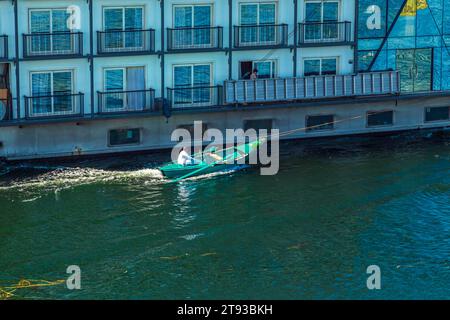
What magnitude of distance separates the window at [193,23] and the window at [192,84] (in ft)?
4.72

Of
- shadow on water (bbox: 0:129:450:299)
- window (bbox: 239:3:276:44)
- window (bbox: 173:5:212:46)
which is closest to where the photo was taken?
shadow on water (bbox: 0:129:450:299)

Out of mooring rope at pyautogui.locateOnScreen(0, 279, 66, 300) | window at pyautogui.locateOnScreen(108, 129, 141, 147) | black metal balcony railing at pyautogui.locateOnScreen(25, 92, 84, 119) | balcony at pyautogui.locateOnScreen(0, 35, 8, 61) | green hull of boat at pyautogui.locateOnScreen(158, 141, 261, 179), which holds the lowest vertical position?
mooring rope at pyautogui.locateOnScreen(0, 279, 66, 300)

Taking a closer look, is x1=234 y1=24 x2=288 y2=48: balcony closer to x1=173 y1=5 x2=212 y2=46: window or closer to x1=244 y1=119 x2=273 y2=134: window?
x1=173 y1=5 x2=212 y2=46: window

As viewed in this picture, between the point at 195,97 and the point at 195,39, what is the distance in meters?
3.33

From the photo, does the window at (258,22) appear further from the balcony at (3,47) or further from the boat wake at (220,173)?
the balcony at (3,47)

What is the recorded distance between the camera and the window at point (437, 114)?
65.5 metres

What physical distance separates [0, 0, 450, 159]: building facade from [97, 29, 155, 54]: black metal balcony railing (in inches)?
2.4

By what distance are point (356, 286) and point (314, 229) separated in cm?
670

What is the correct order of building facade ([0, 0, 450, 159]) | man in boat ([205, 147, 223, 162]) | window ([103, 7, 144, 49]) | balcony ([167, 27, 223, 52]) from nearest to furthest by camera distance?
man in boat ([205, 147, 223, 162]), building facade ([0, 0, 450, 159]), window ([103, 7, 144, 49]), balcony ([167, 27, 223, 52])

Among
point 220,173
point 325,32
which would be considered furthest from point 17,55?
point 325,32

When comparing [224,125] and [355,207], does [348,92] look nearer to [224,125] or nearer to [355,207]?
[224,125]

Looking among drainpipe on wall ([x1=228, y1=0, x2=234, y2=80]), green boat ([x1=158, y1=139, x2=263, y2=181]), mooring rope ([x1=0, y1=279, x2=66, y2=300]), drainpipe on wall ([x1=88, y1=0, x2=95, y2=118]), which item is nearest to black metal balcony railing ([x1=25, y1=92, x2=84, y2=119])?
drainpipe on wall ([x1=88, y1=0, x2=95, y2=118])

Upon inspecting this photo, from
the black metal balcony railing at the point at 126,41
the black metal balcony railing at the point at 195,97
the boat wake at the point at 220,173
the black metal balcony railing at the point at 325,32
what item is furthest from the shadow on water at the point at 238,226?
the black metal balcony railing at the point at 325,32

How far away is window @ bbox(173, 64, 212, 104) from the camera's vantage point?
59.6m
